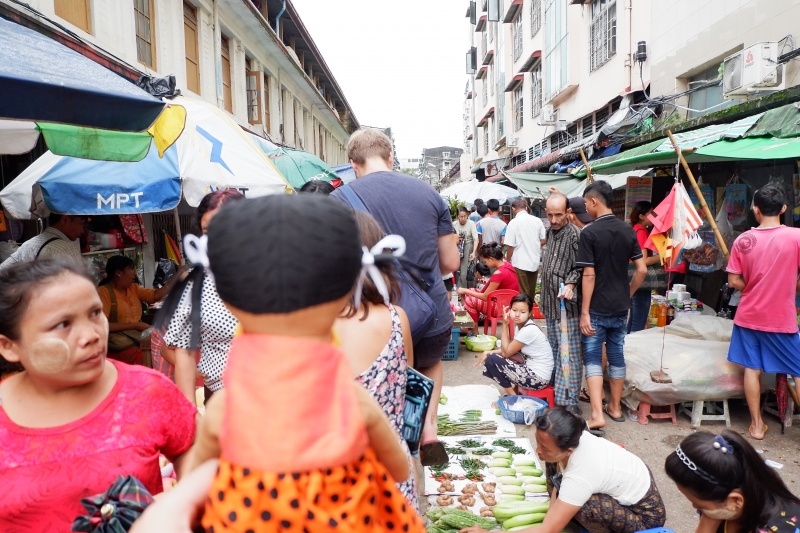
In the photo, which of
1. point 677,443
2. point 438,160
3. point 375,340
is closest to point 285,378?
point 375,340

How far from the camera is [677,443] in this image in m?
4.27

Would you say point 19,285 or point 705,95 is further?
point 705,95

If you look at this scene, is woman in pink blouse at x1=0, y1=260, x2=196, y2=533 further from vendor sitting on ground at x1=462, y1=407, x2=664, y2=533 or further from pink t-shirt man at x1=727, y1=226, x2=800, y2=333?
pink t-shirt man at x1=727, y1=226, x2=800, y2=333

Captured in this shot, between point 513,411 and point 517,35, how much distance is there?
2252 cm

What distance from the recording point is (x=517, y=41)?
2356cm

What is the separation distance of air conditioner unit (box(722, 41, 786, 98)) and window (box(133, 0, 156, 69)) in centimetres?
838

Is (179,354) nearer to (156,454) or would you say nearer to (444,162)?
(156,454)

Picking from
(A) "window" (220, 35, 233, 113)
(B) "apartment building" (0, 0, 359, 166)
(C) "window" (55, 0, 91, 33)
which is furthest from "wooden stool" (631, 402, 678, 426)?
(A) "window" (220, 35, 233, 113)

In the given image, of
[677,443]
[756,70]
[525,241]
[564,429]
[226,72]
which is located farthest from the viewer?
[226,72]

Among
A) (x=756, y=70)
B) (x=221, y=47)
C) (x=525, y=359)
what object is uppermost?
(x=221, y=47)

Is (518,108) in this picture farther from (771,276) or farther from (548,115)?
(771,276)

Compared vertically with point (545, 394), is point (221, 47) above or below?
above

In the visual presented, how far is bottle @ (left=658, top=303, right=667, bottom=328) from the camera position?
245 inches

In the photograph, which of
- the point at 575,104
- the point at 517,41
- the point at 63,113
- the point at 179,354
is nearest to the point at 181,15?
the point at 63,113
